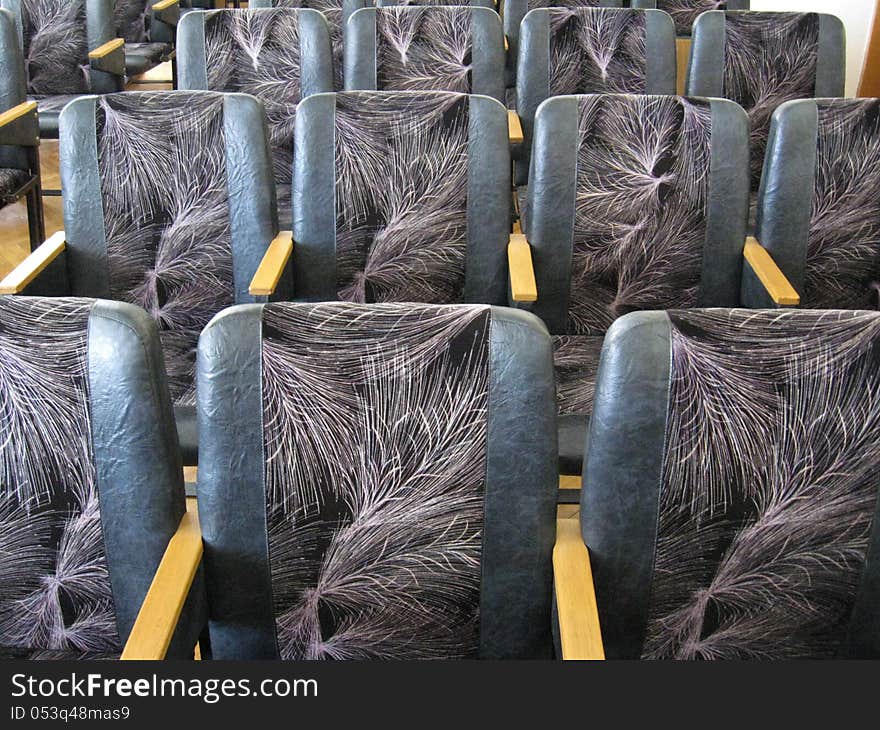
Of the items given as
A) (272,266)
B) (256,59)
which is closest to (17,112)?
(256,59)

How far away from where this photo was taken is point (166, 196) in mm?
2016

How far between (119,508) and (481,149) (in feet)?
3.72

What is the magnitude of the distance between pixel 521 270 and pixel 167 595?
105cm

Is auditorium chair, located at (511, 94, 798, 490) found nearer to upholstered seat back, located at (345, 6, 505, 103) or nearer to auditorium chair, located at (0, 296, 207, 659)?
upholstered seat back, located at (345, 6, 505, 103)

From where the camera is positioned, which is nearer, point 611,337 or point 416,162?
point 611,337

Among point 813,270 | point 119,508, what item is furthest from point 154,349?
point 813,270

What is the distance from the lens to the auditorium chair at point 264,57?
278 centimetres

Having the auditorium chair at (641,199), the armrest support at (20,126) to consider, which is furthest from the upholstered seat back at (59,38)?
the auditorium chair at (641,199)

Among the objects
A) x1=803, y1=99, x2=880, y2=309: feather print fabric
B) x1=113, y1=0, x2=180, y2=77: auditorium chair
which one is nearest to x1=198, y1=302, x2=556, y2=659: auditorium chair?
x1=803, y1=99, x2=880, y2=309: feather print fabric

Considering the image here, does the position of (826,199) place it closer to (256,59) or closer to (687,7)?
(256,59)

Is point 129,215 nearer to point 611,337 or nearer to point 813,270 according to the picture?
point 611,337

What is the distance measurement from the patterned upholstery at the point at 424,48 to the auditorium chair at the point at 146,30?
1890 mm

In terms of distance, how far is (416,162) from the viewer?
2041 mm

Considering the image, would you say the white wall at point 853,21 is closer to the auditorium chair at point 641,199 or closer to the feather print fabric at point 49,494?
the auditorium chair at point 641,199
